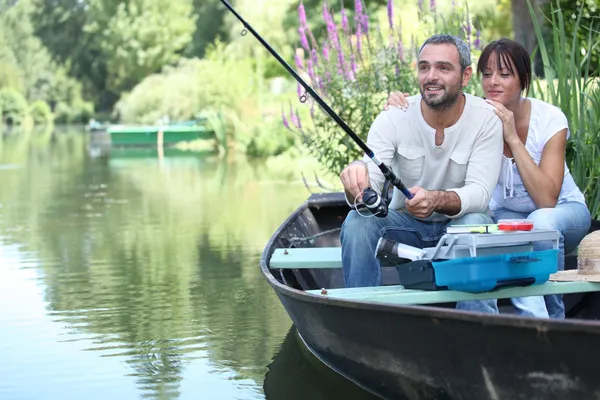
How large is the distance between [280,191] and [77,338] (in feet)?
29.2

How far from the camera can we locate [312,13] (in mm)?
33031

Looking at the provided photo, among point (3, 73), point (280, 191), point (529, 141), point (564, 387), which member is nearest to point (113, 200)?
point (280, 191)

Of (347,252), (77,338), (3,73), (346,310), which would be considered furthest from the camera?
(3,73)

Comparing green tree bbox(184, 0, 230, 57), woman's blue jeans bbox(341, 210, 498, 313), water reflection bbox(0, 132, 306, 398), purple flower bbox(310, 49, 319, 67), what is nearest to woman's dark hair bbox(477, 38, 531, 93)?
woman's blue jeans bbox(341, 210, 498, 313)

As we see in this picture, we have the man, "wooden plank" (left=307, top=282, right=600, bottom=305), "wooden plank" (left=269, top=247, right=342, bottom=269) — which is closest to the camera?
"wooden plank" (left=307, top=282, right=600, bottom=305)

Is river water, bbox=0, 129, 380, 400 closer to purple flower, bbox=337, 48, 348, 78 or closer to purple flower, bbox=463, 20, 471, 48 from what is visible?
purple flower, bbox=337, 48, 348, 78

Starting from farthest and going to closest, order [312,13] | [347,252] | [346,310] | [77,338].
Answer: [312,13]
[77,338]
[347,252]
[346,310]

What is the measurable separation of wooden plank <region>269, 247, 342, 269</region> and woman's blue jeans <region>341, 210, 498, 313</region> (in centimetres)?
43

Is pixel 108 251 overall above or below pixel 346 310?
below

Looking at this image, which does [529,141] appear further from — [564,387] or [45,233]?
[45,233]

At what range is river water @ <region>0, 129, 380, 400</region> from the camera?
5.44 m

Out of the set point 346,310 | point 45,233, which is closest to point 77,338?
point 346,310

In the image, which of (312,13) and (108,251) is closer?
(108,251)

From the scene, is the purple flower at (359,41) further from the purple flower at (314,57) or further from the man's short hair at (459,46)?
the man's short hair at (459,46)
